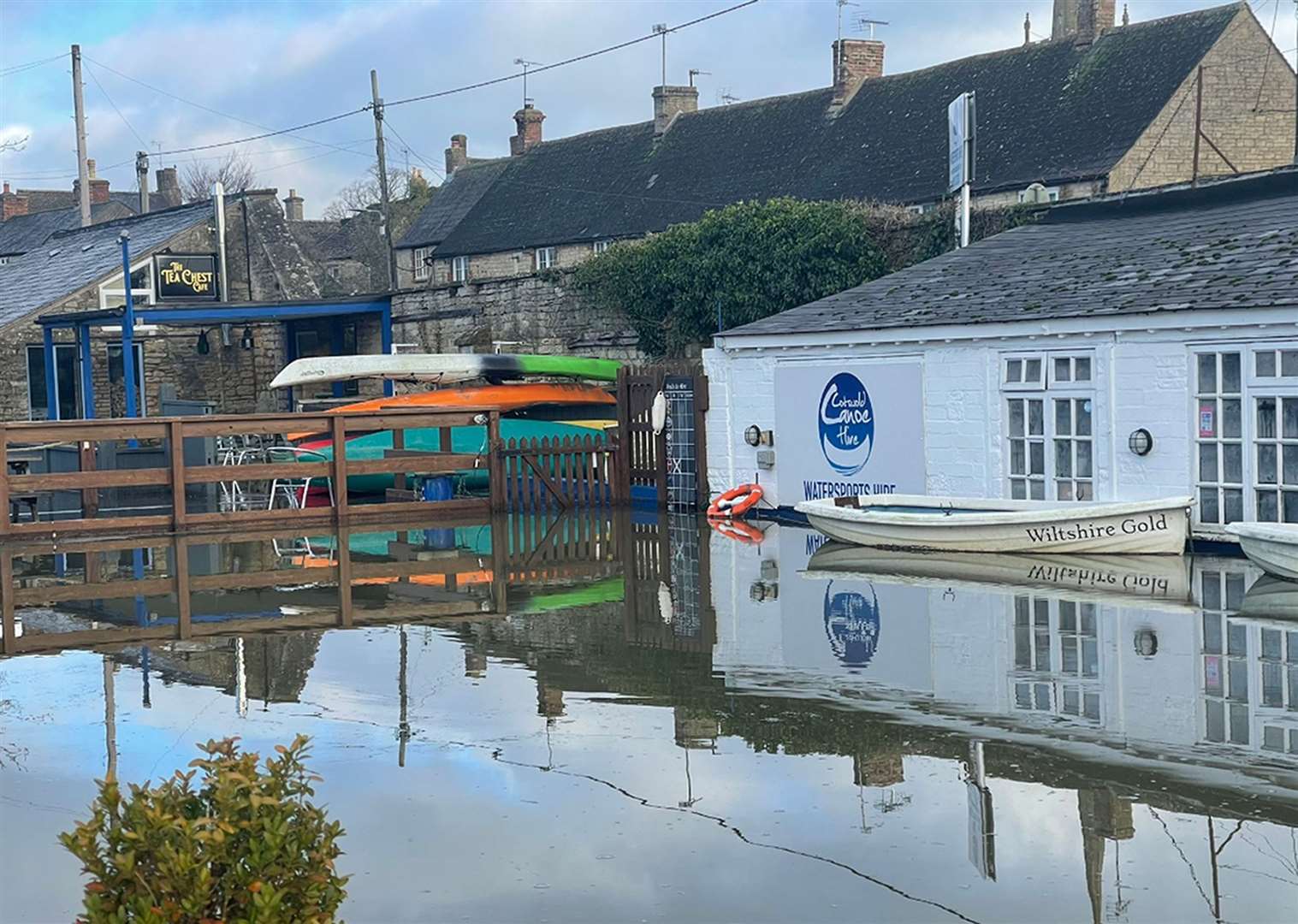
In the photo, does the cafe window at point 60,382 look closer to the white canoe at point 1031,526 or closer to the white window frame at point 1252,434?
the white canoe at point 1031,526

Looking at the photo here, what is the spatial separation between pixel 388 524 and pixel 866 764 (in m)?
14.3

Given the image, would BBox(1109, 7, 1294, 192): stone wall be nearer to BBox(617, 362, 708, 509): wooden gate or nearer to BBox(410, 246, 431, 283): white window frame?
BBox(617, 362, 708, 509): wooden gate

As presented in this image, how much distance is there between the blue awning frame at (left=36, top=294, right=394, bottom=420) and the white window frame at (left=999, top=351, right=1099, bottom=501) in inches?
718

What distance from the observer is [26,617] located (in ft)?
48.0

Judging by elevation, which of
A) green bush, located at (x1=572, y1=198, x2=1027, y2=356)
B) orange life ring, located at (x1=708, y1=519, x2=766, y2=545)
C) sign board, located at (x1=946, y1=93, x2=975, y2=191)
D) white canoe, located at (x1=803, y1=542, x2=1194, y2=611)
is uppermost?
sign board, located at (x1=946, y1=93, x2=975, y2=191)

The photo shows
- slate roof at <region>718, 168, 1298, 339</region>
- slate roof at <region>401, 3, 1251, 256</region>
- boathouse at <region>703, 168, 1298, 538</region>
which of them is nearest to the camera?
boathouse at <region>703, 168, 1298, 538</region>

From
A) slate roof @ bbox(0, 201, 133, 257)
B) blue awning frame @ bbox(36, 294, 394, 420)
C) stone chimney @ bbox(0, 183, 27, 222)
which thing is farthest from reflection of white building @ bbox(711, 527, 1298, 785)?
stone chimney @ bbox(0, 183, 27, 222)

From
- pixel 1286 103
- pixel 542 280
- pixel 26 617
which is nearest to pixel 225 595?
pixel 26 617

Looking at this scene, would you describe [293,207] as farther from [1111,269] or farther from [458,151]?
[1111,269]

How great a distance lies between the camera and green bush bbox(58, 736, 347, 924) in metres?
4.49

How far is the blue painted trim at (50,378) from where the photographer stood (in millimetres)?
37219

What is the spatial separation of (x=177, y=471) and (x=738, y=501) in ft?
23.7

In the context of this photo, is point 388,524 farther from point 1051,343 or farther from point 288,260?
point 288,260

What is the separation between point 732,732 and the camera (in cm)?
930
